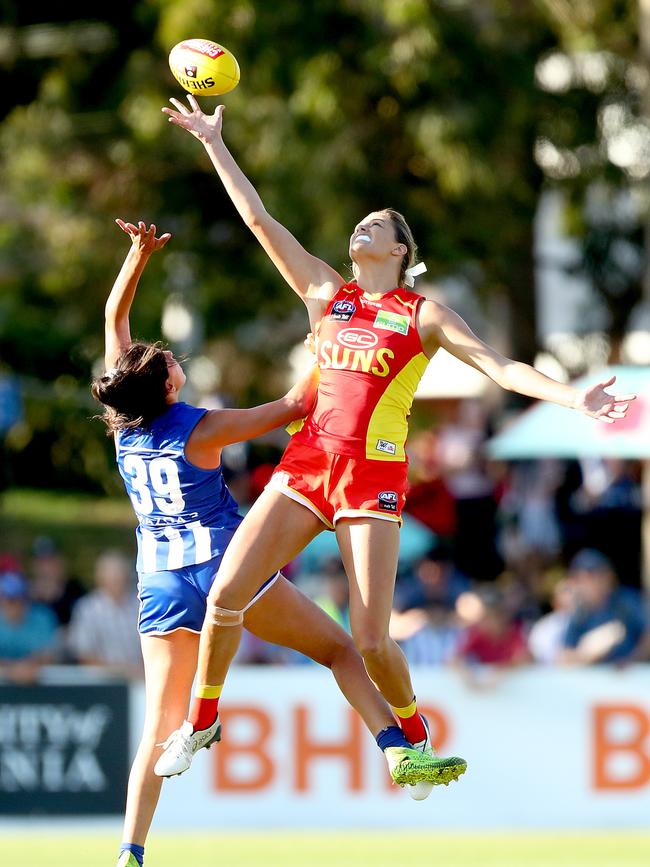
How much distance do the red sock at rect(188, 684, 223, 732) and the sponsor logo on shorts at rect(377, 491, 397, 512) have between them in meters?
1.01

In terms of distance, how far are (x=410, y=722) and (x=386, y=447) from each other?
1159mm

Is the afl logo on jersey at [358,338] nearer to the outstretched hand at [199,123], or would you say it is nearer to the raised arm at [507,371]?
the raised arm at [507,371]

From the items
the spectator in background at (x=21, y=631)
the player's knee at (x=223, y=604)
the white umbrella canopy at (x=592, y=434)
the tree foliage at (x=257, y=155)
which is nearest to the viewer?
the player's knee at (x=223, y=604)

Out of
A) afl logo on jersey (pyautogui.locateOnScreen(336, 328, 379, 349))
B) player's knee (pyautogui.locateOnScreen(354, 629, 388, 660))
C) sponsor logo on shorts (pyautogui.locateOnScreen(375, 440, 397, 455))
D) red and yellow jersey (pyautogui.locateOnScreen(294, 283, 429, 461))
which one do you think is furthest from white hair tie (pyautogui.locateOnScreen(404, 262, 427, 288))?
player's knee (pyautogui.locateOnScreen(354, 629, 388, 660))

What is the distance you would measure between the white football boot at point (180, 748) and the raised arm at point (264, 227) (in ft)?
5.92

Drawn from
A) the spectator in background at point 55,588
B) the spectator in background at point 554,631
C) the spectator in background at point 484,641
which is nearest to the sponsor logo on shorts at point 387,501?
the spectator in background at point 484,641

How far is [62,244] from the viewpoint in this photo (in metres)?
16.8

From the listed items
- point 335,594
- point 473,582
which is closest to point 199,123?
point 335,594

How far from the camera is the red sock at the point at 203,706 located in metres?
6.31

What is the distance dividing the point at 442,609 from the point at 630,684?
156 centimetres

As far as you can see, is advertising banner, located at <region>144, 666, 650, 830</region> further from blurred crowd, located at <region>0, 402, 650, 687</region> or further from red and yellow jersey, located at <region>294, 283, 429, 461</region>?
red and yellow jersey, located at <region>294, 283, 429, 461</region>

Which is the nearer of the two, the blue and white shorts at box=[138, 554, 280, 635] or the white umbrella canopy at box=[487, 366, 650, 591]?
the blue and white shorts at box=[138, 554, 280, 635]

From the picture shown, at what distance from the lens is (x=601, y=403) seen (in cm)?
570

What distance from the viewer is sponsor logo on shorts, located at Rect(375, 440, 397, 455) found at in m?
6.25
